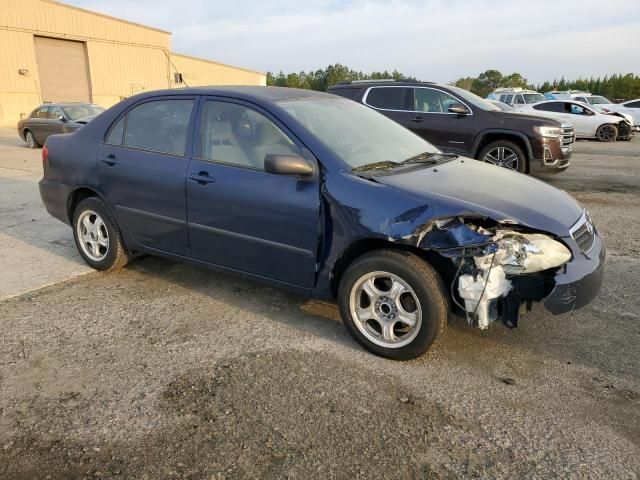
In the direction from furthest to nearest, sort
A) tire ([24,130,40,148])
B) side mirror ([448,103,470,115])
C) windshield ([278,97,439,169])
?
1. tire ([24,130,40,148])
2. side mirror ([448,103,470,115])
3. windshield ([278,97,439,169])

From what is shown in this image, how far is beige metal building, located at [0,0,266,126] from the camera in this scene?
26188 millimetres

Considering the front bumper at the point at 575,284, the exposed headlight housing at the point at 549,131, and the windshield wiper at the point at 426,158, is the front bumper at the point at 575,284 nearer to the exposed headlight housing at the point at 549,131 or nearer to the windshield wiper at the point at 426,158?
the windshield wiper at the point at 426,158

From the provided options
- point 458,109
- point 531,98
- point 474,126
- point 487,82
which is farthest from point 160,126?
point 487,82

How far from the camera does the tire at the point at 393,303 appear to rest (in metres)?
3.07

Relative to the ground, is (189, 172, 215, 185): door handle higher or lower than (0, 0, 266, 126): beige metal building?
lower

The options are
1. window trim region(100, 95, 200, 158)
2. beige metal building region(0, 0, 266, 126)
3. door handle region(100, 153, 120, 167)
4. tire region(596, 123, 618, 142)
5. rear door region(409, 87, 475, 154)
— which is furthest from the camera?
beige metal building region(0, 0, 266, 126)

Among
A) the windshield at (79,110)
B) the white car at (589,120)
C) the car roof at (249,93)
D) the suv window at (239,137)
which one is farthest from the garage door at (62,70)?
the suv window at (239,137)

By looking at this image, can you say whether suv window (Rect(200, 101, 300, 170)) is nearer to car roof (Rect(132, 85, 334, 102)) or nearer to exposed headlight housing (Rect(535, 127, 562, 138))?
car roof (Rect(132, 85, 334, 102))

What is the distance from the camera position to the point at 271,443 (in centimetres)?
252

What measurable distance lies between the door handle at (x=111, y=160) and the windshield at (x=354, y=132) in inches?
64.5

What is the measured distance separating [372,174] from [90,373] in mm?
2174

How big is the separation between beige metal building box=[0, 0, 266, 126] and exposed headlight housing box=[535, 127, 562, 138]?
88.0 feet

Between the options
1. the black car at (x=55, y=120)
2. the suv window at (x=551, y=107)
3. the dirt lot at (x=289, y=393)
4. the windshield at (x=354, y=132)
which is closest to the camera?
the dirt lot at (x=289, y=393)

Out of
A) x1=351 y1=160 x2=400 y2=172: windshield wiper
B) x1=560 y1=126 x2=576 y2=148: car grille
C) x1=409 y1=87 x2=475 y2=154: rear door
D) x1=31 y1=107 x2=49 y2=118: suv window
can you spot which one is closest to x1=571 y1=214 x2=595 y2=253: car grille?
x1=351 y1=160 x2=400 y2=172: windshield wiper
